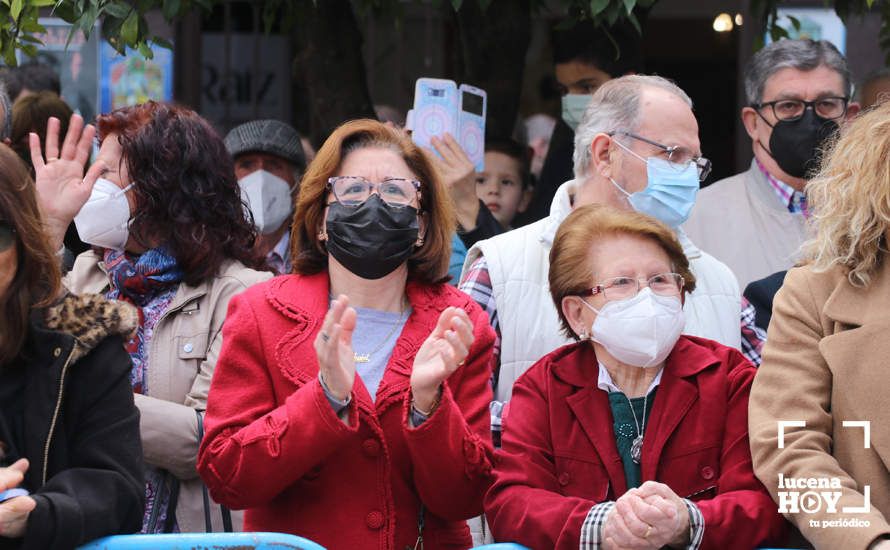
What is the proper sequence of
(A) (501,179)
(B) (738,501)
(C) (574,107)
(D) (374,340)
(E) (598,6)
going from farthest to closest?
(A) (501,179) < (C) (574,107) < (E) (598,6) < (D) (374,340) < (B) (738,501)

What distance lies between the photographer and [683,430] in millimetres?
3453

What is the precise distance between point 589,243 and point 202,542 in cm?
129

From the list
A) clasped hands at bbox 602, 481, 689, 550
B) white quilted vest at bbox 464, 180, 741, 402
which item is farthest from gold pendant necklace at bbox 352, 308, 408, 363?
clasped hands at bbox 602, 481, 689, 550

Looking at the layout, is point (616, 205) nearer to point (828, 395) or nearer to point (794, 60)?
point (828, 395)

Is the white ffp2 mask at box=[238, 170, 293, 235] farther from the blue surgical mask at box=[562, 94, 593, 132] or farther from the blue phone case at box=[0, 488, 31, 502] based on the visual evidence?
the blue phone case at box=[0, 488, 31, 502]

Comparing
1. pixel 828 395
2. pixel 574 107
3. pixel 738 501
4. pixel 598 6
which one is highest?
pixel 598 6

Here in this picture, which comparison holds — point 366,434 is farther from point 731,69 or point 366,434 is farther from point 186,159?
point 731,69

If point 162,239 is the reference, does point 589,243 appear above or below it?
above

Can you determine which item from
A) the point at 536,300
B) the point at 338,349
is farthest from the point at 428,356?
the point at 536,300

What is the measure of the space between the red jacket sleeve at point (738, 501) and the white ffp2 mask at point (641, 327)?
0.68 ft

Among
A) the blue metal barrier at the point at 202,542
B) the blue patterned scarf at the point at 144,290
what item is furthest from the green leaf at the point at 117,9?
the blue metal barrier at the point at 202,542

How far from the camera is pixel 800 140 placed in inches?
206

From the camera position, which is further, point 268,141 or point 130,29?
point 268,141

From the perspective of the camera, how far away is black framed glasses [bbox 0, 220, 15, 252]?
3.13 m
